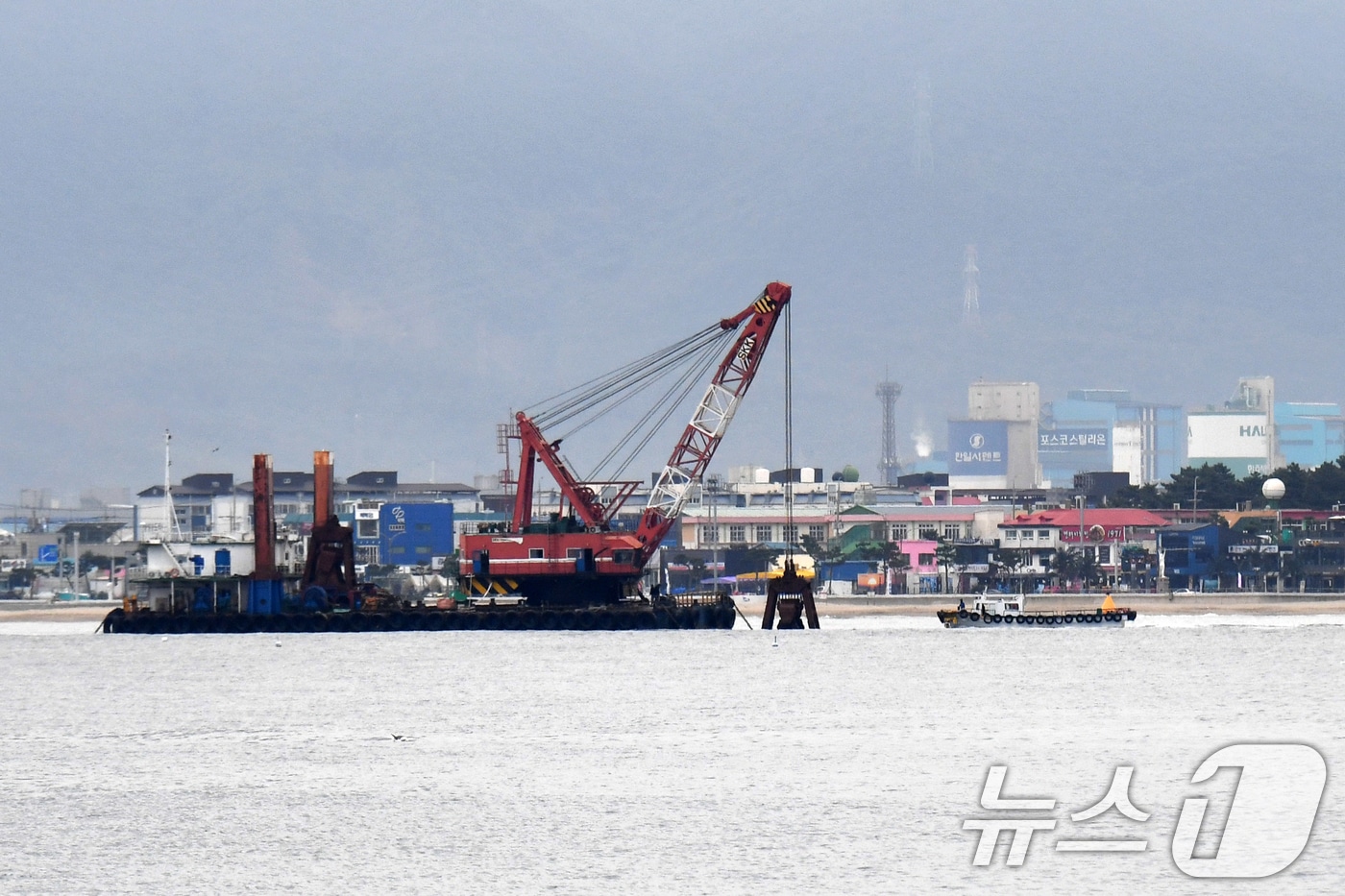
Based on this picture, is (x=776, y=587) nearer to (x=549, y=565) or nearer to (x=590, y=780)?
(x=549, y=565)

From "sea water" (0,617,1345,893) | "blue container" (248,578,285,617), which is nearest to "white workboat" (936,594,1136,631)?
"sea water" (0,617,1345,893)

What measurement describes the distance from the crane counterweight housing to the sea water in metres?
20.5

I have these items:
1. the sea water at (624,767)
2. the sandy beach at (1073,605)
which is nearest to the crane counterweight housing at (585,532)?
the sea water at (624,767)

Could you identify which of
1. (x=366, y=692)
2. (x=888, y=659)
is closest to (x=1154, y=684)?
(x=888, y=659)

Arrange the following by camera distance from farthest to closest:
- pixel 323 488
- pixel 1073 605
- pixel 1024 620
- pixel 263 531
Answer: pixel 1073 605 → pixel 1024 620 → pixel 323 488 → pixel 263 531

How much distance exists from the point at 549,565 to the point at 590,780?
67460 millimetres

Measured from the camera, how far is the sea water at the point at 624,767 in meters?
39.8

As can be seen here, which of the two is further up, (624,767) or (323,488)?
(323,488)

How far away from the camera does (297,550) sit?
12988 cm

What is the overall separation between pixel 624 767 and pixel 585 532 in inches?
2603

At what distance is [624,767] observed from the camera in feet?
176

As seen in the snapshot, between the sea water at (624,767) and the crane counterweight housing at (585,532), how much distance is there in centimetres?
2046

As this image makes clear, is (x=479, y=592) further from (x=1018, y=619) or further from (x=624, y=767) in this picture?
(x=624, y=767)

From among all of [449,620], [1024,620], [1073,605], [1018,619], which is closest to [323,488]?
[449,620]
